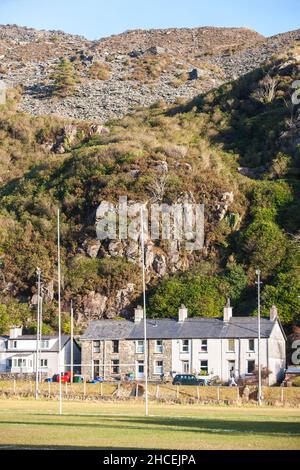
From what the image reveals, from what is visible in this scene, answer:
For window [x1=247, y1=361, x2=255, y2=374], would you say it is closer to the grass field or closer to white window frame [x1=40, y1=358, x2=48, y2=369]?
white window frame [x1=40, y1=358, x2=48, y2=369]

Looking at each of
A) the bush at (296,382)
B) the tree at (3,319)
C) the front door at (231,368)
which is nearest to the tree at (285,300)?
the front door at (231,368)

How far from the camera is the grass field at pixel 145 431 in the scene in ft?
106

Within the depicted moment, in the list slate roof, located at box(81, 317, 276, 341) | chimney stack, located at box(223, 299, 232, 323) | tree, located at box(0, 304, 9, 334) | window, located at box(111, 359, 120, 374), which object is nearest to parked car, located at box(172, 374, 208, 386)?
slate roof, located at box(81, 317, 276, 341)

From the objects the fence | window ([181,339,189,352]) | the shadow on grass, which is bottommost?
the fence

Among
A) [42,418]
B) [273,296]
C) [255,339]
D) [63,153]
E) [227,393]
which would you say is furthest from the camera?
[63,153]

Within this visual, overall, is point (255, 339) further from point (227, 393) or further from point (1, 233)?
point (1, 233)

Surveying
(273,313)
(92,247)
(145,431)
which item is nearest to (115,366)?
(273,313)

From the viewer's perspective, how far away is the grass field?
32.4 m

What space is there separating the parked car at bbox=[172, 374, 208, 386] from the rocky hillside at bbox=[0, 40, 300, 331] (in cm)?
1340

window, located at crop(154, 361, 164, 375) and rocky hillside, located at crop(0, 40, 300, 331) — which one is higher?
rocky hillside, located at crop(0, 40, 300, 331)

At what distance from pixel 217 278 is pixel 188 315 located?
21.9ft

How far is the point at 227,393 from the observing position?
77.8m

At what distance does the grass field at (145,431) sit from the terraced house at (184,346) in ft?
133

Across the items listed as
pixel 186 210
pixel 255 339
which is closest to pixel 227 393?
pixel 255 339
